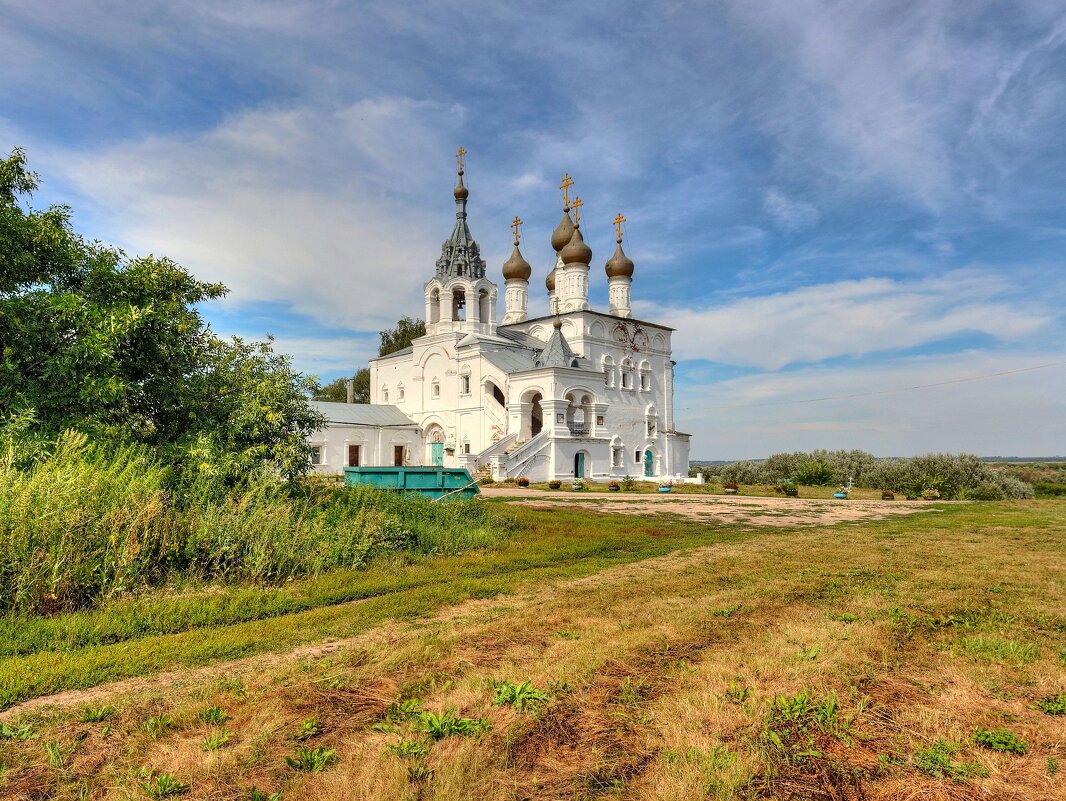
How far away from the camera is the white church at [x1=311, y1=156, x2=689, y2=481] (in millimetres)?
32938

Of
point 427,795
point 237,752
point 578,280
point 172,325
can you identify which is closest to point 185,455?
point 172,325

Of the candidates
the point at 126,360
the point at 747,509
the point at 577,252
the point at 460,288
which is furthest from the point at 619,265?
the point at 126,360

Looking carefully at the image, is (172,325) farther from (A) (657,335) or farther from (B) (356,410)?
(A) (657,335)

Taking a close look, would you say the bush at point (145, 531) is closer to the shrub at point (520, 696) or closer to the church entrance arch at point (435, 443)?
the shrub at point (520, 696)

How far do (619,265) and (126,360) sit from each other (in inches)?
1433

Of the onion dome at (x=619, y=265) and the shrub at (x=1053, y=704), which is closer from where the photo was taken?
the shrub at (x=1053, y=704)

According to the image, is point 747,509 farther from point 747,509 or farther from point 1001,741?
point 1001,741

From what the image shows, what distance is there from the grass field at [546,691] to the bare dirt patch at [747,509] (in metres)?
7.73

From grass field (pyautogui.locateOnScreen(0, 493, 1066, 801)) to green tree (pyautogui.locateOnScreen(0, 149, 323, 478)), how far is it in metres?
3.42

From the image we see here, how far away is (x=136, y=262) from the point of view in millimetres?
9570

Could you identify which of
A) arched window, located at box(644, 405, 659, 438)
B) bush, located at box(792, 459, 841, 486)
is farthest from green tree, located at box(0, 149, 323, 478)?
arched window, located at box(644, 405, 659, 438)

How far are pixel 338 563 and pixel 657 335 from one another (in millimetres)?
36568

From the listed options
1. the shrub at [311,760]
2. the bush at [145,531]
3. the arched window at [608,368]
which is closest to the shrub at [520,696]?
the shrub at [311,760]

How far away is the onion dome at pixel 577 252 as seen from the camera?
39906mm
